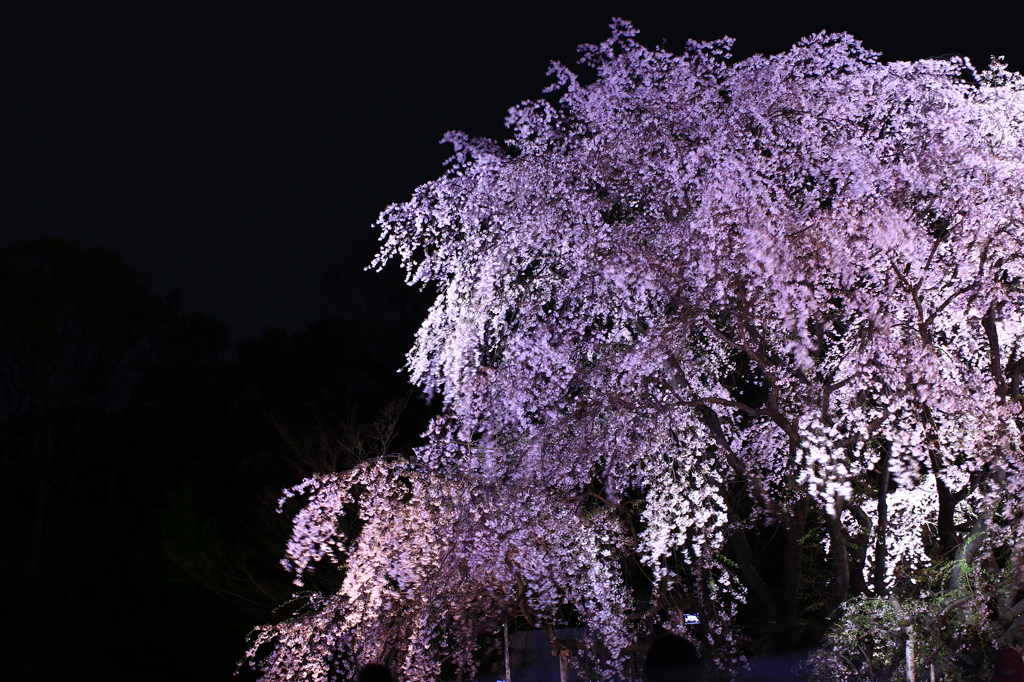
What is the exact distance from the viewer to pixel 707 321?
6.09m

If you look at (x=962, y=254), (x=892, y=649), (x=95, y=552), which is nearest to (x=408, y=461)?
(x=892, y=649)

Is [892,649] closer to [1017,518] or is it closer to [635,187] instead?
[1017,518]

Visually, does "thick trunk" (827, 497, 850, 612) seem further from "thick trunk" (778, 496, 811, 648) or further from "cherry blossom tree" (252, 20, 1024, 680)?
"thick trunk" (778, 496, 811, 648)

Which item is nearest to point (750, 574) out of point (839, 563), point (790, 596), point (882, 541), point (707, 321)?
point (790, 596)

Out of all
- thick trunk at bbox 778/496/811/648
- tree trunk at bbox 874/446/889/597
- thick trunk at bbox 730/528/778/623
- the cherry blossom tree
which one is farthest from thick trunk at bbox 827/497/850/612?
thick trunk at bbox 730/528/778/623

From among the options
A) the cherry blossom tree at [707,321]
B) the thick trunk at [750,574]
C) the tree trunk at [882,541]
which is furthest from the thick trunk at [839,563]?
the thick trunk at [750,574]

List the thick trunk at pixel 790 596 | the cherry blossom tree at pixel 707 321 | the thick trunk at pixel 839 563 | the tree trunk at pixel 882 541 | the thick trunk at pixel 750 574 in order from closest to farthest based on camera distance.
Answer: the cherry blossom tree at pixel 707 321 < the thick trunk at pixel 839 563 < the tree trunk at pixel 882 541 < the thick trunk at pixel 790 596 < the thick trunk at pixel 750 574

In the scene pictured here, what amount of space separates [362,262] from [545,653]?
1150cm

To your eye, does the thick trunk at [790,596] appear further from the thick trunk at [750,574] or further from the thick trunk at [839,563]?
the thick trunk at [839,563]

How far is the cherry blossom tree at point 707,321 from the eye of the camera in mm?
5992

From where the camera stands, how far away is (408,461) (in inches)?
311

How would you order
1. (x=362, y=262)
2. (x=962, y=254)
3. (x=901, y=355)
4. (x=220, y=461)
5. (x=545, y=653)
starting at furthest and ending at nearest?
(x=362, y=262), (x=220, y=461), (x=545, y=653), (x=962, y=254), (x=901, y=355)

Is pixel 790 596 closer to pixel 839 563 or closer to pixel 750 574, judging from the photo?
pixel 750 574

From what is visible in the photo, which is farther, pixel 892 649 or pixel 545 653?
pixel 545 653
